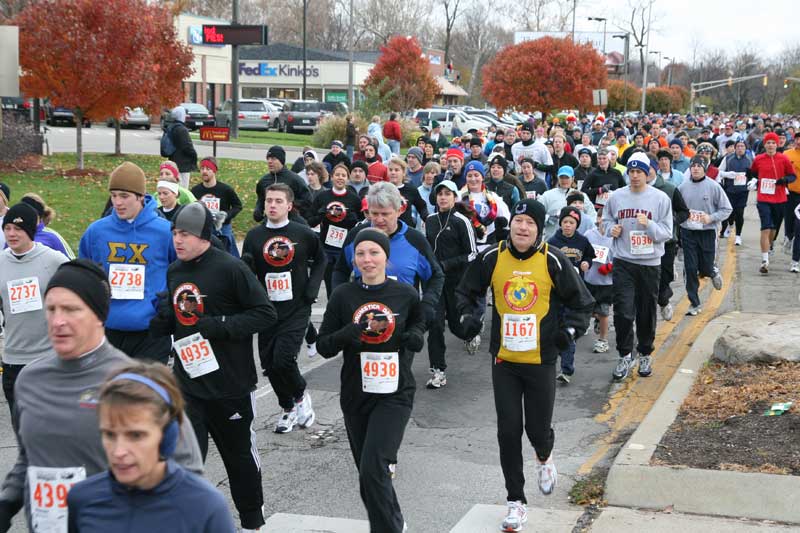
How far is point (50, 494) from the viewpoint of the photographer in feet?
12.7

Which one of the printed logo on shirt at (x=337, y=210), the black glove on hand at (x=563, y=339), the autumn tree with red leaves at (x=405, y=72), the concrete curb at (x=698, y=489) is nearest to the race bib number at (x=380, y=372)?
the black glove on hand at (x=563, y=339)

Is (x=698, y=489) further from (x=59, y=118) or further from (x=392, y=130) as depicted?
(x=59, y=118)

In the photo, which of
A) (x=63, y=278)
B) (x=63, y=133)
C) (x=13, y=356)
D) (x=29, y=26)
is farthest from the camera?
(x=63, y=133)

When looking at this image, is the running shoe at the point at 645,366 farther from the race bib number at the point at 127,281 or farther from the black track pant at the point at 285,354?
the race bib number at the point at 127,281

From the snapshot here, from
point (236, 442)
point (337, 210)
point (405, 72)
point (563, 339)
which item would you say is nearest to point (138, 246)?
point (236, 442)

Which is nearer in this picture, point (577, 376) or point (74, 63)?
point (577, 376)

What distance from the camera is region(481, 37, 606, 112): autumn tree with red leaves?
45.1m

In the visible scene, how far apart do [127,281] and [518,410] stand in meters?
2.74

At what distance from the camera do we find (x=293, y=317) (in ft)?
27.1

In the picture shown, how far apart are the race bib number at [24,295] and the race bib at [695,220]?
8710 millimetres

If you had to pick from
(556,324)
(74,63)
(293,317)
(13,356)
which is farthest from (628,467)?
(74,63)

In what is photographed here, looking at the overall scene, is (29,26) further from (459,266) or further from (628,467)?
(628,467)

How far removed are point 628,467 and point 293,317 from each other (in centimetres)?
291

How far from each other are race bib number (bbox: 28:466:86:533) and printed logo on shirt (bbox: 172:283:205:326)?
1.99 m
